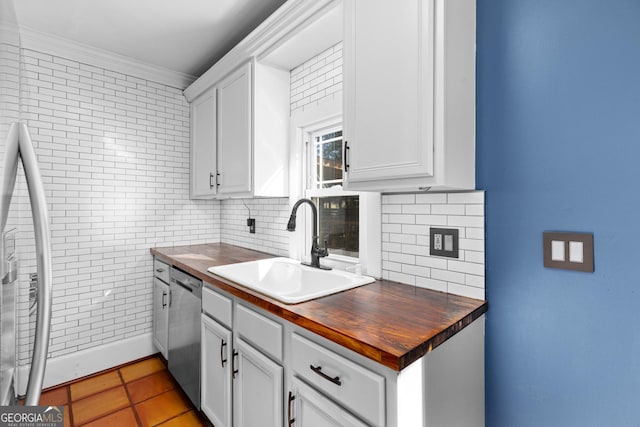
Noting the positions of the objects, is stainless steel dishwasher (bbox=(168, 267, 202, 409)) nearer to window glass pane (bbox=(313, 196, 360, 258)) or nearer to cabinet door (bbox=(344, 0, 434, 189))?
window glass pane (bbox=(313, 196, 360, 258))

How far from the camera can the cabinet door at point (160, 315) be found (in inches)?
101

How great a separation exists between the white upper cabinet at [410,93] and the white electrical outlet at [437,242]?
0.27 m

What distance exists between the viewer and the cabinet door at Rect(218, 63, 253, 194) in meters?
2.24

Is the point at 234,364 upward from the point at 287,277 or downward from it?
downward

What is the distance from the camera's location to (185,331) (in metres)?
2.14

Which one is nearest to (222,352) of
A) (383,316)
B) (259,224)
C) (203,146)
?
(383,316)

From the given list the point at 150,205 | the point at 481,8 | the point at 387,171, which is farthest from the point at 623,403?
the point at 150,205

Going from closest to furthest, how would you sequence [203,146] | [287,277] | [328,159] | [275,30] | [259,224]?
[275,30] < [287,277] < [328,159] < [259,224] < [203,146]

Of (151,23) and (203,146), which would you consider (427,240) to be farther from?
(151,23)

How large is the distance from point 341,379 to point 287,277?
1.10 metres

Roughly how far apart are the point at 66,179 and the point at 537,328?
3195 millimetres

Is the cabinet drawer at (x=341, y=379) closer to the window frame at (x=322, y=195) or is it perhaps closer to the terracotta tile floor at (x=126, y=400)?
the window frame at (x=322, y=195)

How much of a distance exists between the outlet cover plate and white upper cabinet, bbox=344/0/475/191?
0.77 feet

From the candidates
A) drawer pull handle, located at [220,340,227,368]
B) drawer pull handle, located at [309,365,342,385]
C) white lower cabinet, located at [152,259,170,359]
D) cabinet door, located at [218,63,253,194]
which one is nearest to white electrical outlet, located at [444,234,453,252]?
drawer pull handle, located at [309,365,342,385]
